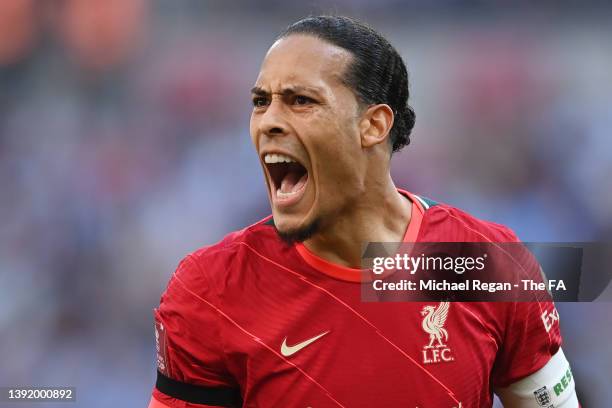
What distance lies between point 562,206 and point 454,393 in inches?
111

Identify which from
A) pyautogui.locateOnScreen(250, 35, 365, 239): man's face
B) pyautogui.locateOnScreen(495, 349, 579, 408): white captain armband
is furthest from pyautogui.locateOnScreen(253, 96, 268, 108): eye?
pyautogui.locateOnScreen(495, 349, 579, 408): white captain armband

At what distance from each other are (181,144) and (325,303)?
2.90m

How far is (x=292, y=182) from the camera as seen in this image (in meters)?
2.39

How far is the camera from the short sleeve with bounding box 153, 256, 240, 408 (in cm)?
222

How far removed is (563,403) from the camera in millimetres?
2467

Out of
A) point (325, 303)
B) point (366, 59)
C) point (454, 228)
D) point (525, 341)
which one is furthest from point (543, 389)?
point (366, 59)

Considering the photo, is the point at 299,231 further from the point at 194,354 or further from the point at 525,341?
the point at 525,341

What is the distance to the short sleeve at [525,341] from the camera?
92.1 inches

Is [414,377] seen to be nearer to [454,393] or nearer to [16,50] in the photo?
[454,393]

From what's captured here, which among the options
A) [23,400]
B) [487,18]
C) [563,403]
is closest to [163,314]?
[563,403]

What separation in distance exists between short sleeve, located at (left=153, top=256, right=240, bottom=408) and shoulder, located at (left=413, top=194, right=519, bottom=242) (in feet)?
2.24

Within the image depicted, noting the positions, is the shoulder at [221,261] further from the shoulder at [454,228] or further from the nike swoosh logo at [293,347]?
the shoulder at [454,228]

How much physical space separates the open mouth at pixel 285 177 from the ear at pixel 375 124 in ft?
0.67

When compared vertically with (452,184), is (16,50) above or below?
above
